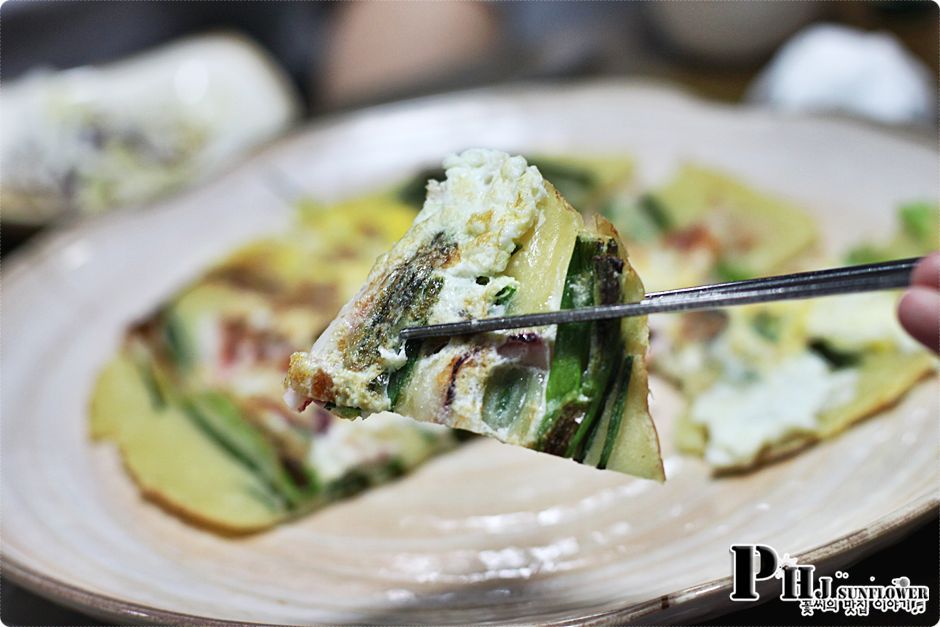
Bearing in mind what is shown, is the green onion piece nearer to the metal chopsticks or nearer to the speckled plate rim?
the metal chopsticks

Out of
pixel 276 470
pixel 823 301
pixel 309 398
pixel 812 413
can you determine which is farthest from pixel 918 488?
pixel 276 470

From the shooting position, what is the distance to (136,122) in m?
4.58

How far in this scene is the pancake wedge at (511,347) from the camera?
1.50m

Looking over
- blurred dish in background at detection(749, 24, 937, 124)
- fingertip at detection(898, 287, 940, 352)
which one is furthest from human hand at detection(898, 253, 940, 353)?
blurred dish in background at detection(749, 24, 937, 124)

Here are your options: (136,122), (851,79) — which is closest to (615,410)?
(851,79)

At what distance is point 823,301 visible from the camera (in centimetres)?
249

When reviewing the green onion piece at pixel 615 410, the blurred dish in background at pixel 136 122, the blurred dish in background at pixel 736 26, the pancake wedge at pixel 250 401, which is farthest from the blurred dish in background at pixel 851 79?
the green onion piece at pixel 615 410

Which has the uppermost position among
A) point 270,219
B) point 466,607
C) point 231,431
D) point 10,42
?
point 10,42

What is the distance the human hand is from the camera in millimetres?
1396

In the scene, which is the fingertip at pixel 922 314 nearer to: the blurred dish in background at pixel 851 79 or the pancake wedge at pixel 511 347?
the pancake wedge at pixel 511 347

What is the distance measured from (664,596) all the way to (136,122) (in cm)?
399

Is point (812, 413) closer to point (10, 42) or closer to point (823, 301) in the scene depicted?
point (823, 301)

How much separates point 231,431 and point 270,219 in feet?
4.26

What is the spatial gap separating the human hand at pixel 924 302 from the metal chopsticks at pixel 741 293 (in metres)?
0.02
